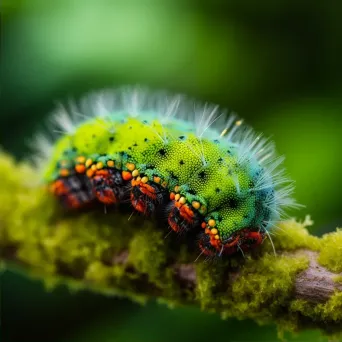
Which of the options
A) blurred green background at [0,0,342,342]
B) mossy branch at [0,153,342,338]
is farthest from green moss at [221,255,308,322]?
blurred green background at [0,0,342,342]

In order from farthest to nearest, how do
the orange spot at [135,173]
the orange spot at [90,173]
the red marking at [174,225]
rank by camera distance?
the orange spot at [90,173]
the orange spot at [135,173]
the red marking at [174,225]

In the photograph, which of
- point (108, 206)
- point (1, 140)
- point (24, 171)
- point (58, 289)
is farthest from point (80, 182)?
point (1, 140)

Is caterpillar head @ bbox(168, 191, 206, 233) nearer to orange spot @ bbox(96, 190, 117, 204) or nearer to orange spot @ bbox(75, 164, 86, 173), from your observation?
orange spot @ bbox(96, 190, 117, 204)

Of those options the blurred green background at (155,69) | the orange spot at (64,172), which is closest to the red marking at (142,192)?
the orange spot at (64,172)

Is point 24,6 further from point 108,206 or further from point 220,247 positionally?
point 220,247

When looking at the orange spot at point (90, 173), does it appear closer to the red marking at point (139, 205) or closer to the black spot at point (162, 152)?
the red marking at point (139, 205)

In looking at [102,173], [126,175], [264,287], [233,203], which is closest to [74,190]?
[102,173]

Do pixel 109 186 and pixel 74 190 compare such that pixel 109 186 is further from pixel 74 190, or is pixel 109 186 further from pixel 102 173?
pixel 74 190
